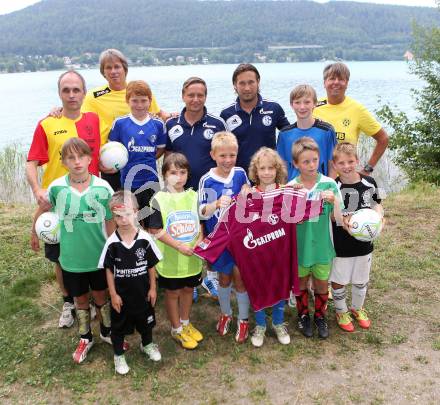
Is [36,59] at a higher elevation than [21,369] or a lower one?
higher

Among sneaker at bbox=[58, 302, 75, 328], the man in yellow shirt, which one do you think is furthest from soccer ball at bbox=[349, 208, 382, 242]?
sneaker at bbox=[58, 302, 75, 328]

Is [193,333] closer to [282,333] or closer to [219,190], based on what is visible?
[282,333]

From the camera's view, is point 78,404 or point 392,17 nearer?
point 78,404

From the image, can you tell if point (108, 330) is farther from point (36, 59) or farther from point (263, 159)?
point (36, 59)

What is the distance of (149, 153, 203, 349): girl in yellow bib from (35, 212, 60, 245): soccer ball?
2.60ft

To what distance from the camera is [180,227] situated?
3.72 m

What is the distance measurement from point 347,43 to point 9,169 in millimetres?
85727

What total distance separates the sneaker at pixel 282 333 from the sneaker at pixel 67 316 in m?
2.03

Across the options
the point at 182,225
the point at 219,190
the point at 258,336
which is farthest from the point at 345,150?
the point at 258,336

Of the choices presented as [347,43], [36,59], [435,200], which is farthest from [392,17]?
[435,200]

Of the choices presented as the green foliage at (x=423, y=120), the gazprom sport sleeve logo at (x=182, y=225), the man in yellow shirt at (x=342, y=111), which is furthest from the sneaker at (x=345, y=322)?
the green foliage at (x=423, y=120)

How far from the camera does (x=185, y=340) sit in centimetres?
399

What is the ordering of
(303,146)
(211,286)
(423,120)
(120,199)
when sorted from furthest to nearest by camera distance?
(423,120), (211,286), (303,146), (120,199)

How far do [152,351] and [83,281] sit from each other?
859mm
